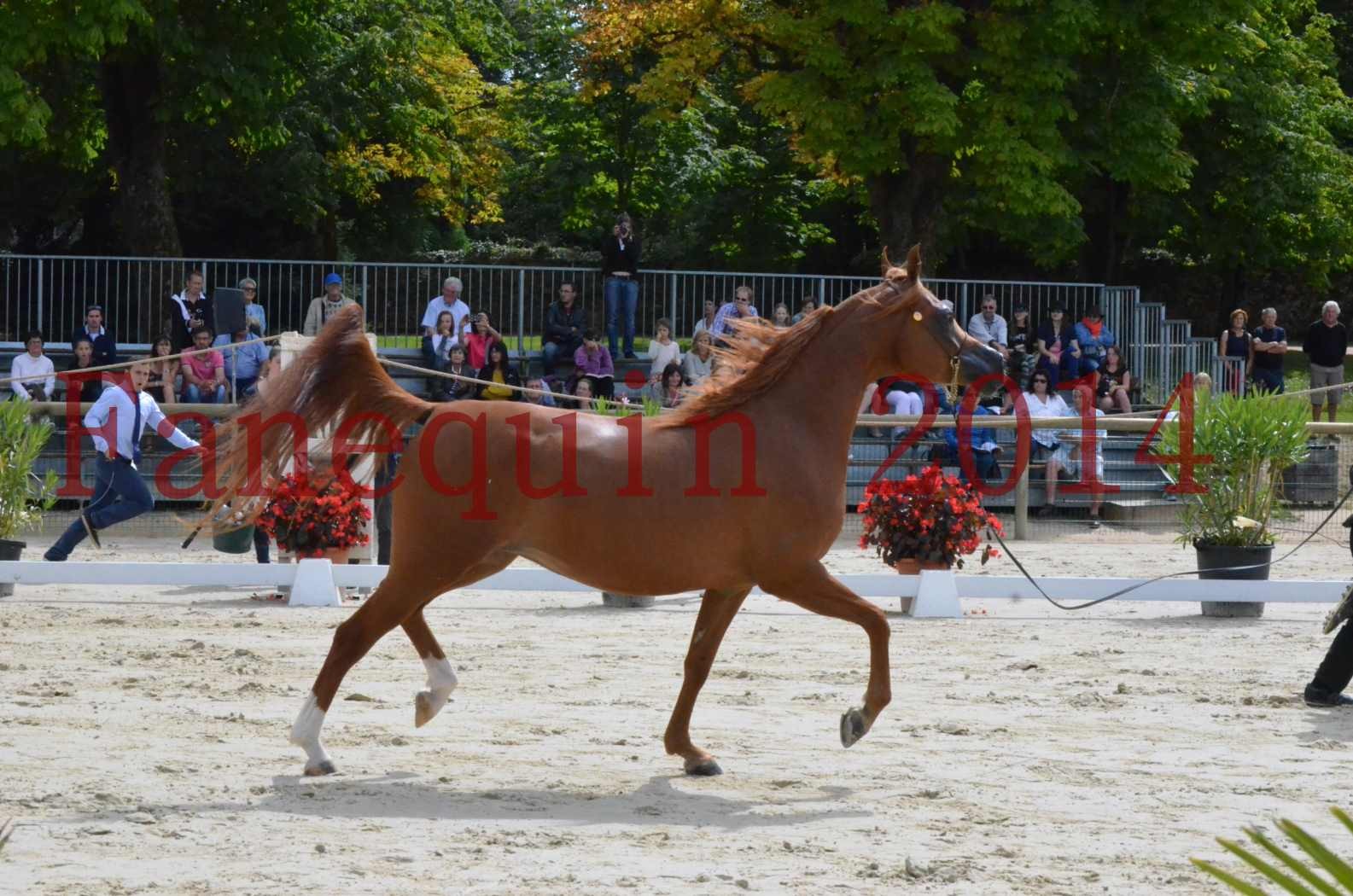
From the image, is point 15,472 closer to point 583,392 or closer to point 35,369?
point 35,369

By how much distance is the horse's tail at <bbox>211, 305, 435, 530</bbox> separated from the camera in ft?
21.1

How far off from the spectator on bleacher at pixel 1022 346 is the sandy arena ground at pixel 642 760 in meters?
7.28

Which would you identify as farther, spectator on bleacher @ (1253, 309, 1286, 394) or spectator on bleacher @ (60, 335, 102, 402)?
spectator on bleacher @ (1253, 309, 1286, 394)

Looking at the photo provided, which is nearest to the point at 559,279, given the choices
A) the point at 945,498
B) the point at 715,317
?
the point at 715,317

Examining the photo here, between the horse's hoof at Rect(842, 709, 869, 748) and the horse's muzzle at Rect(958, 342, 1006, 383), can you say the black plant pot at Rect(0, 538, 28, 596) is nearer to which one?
the horse's hoof at Rect(842, 709, 869, 748)

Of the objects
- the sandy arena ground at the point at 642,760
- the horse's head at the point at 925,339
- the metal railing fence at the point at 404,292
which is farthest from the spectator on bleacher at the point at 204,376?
the horse's head at the point at 925,339

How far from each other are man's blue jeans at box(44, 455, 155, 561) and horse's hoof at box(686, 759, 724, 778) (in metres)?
7.22

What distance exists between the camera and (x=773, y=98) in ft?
68.9

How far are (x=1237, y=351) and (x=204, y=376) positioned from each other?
12.5 metres

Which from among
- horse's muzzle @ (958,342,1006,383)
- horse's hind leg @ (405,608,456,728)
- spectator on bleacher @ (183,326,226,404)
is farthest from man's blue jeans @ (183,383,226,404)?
horse's muzzle @ (958,342,1006,383)

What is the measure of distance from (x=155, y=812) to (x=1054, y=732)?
375cm

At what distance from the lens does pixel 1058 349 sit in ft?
61.0

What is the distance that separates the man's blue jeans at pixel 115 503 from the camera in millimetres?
12172

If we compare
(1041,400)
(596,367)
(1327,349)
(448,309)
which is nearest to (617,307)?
(596,367)
